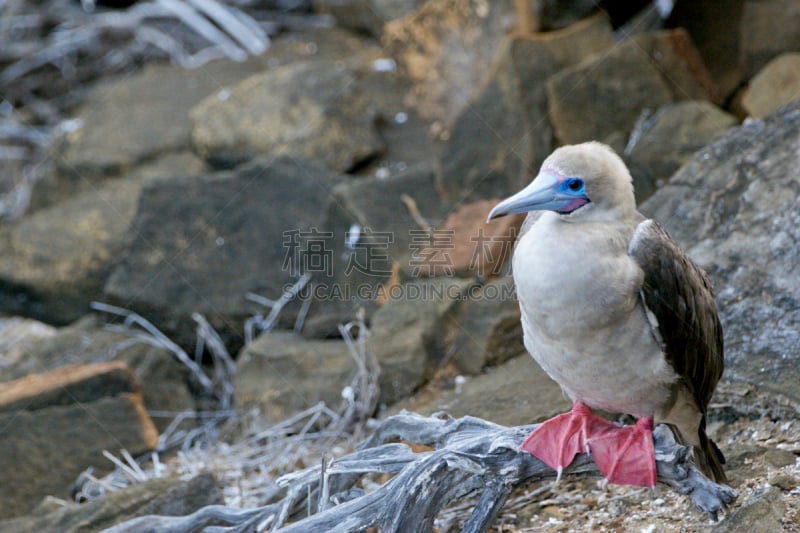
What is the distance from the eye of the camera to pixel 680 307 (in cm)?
308

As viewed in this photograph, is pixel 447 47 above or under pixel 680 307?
under

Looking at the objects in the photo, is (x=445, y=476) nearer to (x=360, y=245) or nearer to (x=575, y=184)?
(x=575, y=184)

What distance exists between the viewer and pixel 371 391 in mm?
4691

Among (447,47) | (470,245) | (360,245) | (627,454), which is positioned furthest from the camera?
(447,47)

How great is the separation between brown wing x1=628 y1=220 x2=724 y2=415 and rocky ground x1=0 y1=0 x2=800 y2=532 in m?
0.44

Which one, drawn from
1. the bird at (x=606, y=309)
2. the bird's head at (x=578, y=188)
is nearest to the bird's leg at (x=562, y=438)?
the bird at (x=606, y=309)

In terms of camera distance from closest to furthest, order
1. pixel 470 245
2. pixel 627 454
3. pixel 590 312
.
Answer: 1. pixel 590 312
2. pixel 627 454
3. pixel 470 245

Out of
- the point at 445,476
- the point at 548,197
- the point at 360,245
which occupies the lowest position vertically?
the point at 360,245

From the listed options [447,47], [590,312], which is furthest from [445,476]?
[447,47]

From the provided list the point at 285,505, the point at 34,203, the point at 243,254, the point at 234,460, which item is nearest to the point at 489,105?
the point at 243,254

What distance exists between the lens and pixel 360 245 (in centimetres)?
551

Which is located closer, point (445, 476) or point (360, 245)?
point (445, 476)

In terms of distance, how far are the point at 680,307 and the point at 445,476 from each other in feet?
3.05

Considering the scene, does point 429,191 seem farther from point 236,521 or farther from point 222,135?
point 236,521
